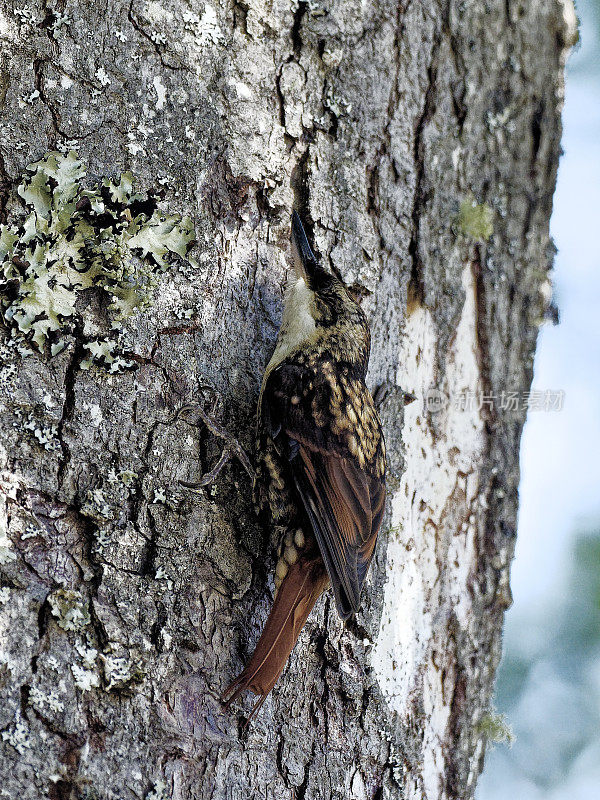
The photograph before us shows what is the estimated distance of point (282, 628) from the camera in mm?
1883

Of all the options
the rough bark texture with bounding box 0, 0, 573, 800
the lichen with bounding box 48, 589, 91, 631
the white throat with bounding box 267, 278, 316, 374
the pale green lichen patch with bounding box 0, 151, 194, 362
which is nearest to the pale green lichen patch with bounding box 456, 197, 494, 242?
the rough bark texture with bounding box 0, 0, 573, 800

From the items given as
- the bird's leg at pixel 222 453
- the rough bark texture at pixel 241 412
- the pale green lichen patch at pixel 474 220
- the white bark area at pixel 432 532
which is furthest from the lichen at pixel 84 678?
the pale green lichen patch at pixel 474 220

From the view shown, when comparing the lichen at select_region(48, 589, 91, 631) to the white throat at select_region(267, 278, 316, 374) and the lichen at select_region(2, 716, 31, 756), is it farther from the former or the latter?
the white throat at select_region(267, 278, 316, 374)

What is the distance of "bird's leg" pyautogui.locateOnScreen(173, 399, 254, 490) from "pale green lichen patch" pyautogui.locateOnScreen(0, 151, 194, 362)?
207 millimetres

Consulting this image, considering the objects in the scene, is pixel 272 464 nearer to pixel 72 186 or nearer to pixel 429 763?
pixel 72 186

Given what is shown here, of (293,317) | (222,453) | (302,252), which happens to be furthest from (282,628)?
(302,252)

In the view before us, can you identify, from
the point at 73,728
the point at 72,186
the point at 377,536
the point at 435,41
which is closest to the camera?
the point at 73,728

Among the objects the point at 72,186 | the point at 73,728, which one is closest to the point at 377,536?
the point at 73,728

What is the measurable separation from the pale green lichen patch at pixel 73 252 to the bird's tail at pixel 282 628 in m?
0.70

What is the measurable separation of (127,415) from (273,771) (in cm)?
98

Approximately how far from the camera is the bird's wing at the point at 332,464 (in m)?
2.01

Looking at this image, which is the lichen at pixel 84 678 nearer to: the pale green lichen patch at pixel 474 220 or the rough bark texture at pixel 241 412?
the rough bark texture at pixel 241 412

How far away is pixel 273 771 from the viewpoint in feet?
6.32

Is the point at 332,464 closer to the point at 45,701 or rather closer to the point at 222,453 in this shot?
the point at 222,453
